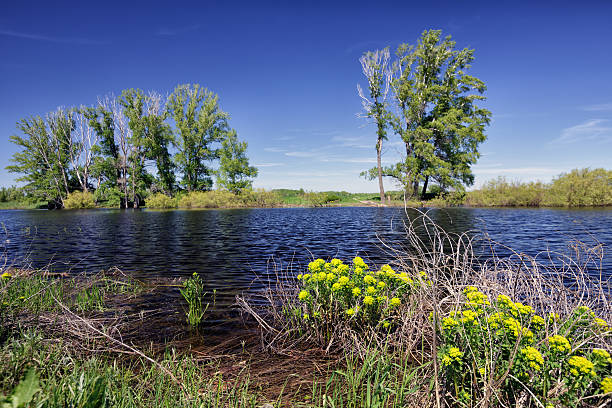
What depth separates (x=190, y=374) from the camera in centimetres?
313

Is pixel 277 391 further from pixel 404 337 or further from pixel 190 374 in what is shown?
pixel 404 337

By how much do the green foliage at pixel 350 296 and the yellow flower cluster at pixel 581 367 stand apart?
1.69 meters

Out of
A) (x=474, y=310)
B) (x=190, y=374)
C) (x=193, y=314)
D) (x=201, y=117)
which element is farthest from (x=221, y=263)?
(x=201, y=117)

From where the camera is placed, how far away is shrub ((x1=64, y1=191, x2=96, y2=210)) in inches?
1756

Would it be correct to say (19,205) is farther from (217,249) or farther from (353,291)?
(353,291)

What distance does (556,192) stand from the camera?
35.4 m

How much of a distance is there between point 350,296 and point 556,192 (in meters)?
43.3

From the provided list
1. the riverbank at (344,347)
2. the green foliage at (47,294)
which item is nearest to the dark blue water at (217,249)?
the green foliage at (47,294)

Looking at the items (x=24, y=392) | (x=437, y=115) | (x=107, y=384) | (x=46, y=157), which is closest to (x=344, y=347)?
(x=107, y=384)

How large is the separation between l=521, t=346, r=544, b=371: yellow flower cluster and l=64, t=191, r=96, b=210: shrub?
55.9m

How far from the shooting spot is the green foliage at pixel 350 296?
3689mm

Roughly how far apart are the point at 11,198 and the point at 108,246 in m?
68.9

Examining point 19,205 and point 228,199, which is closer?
point 228,199

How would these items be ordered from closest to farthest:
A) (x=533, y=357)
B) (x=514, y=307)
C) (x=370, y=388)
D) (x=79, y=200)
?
(x=533, y=357) → (x=514, y=307) → (x=370, y=388) → (x=79, y=200)
